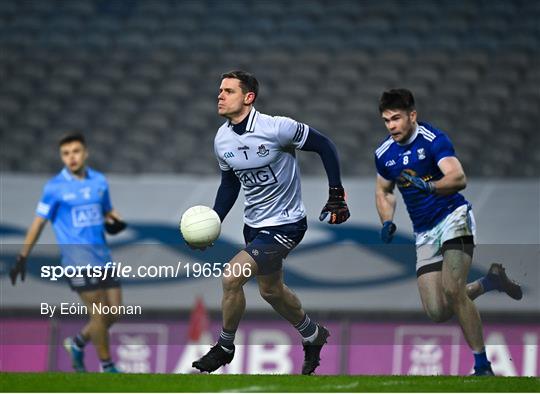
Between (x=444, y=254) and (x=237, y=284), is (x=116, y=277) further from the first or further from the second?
(x=444, y=254)

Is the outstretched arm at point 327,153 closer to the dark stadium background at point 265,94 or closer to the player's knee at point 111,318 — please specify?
the player's knee at point 111,318

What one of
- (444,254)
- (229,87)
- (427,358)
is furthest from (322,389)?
(427,358)

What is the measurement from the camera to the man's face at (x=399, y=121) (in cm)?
873

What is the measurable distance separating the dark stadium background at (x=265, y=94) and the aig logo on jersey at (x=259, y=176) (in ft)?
11.3

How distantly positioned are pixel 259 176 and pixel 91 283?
2.39 metres

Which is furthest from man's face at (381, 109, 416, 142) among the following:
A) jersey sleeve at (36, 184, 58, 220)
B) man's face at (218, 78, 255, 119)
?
jersey sleeve at (36, 184, 58, 220)

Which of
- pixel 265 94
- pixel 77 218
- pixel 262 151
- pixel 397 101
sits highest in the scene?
pixel 265 94

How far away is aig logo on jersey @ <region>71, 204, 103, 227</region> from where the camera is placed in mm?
10977

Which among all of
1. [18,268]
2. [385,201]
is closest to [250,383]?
[385,201]

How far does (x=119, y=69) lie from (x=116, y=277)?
8.12 m

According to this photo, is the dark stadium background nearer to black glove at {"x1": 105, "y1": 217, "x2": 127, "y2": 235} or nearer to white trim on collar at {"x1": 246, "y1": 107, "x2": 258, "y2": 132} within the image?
black glove at {"x1": 105, "y1": 217, "x2": 127, "y2": 235}

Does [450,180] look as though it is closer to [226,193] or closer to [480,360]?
[480,360]

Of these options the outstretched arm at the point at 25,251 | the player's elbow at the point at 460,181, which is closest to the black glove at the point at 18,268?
the outstretched arm at the point at 25,251

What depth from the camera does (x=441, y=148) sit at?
8.69 metres
